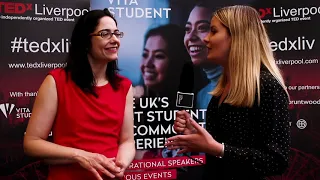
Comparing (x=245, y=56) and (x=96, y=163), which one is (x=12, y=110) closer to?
(x=96, y=163)

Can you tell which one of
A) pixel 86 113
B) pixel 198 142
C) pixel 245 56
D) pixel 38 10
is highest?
pixel 38 10

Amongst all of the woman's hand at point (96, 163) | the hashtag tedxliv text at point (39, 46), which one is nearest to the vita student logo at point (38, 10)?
the hashtag tedxliv text at point (39, 46)

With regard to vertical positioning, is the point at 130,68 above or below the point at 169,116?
above

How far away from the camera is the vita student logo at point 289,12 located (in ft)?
10.2

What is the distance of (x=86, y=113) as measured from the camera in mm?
1719

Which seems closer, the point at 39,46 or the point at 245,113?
the point at 245,113

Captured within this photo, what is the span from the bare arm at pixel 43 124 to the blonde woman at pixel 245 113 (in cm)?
61

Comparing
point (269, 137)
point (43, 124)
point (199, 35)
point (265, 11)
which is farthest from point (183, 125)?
point (265, 11)

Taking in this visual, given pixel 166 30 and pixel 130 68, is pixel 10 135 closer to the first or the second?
pixel 130 68

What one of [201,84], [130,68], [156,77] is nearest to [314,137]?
[201,84]

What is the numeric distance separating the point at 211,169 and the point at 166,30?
1706 millimetres

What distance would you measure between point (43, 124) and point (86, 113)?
0.21 meters

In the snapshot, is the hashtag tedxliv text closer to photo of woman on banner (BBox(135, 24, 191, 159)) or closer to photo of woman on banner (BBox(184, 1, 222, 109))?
photo of woman on banner (BBox(135, 24, 191, 159))

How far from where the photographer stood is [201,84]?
3092 millimetres
